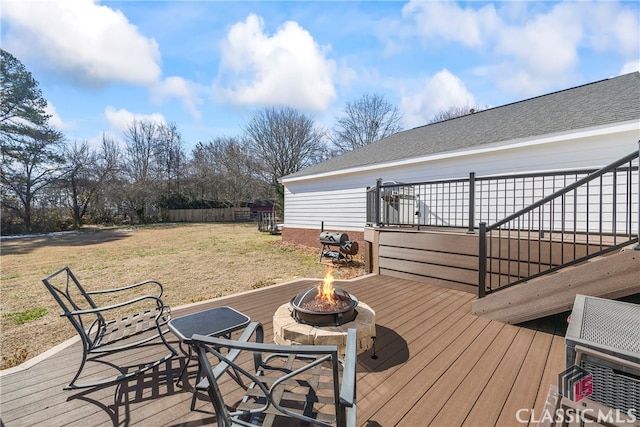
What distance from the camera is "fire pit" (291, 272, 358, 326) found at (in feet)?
8.43

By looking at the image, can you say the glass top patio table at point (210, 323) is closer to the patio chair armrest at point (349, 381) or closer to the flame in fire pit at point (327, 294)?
the flame in fire pit at point (327, 294)

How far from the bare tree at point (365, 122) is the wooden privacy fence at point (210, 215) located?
12605 millimetres

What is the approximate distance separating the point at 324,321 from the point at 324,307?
0.44ft

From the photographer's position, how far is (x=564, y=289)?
2.89m

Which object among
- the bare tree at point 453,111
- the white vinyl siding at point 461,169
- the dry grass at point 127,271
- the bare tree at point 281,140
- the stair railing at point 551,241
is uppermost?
the bare tree at point 453,111

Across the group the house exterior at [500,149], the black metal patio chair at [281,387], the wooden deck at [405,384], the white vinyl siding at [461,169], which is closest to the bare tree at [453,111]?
the house exterior at [500,149]

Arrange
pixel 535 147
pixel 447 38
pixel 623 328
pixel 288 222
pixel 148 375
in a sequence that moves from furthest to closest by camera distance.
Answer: pixel 288 222 → pixel 447 38 → pixel 535 147 → pixel 148 375 → pixel 623 328

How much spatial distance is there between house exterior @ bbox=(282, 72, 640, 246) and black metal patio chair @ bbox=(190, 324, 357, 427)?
6.60 metres

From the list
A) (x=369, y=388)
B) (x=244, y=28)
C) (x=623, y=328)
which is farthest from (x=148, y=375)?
(x=244, y=28)

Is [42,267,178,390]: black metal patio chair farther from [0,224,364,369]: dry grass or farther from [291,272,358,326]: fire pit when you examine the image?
[0,224,364,369]: dry grass

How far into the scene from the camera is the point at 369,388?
6.91 feet

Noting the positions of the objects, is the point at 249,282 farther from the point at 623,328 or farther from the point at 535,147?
the point at 535,147

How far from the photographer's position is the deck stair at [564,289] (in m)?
2.52

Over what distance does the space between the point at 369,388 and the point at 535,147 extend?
6599 mm
